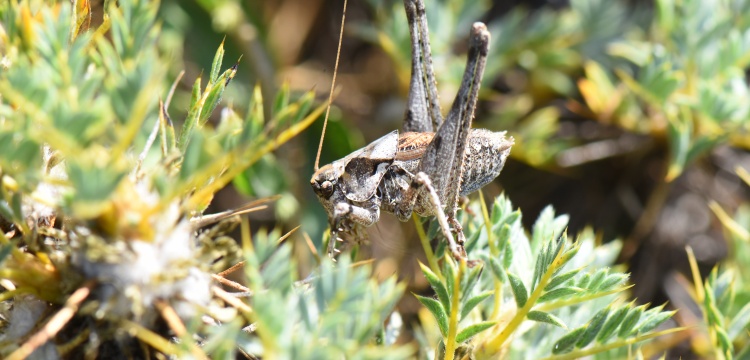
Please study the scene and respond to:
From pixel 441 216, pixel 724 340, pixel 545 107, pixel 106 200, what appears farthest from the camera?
pixel 545 107

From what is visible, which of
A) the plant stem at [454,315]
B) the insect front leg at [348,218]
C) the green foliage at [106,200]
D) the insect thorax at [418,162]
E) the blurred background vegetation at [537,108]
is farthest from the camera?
the blurred background vegetation at [537,108]

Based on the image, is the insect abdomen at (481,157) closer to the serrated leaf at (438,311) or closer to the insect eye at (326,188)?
the insect eye at (326,188)

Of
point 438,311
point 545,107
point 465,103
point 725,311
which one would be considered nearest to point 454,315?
point 438,311

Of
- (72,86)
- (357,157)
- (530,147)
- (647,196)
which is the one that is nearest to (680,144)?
(530,147)

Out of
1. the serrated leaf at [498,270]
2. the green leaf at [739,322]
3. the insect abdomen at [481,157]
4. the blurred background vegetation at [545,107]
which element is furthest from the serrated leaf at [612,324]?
the blurred background vegetation at [545,107]

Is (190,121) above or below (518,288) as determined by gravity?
above

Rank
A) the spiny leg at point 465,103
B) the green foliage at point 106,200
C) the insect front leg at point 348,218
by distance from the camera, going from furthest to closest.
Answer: the spiny leg at point 465,103 < the insect front leg at point 348,218 < the green foliage at point 106,200

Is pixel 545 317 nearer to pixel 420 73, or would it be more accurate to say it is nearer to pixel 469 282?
pixel 469 282
